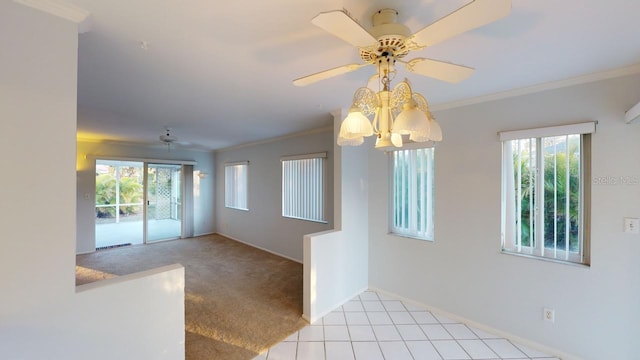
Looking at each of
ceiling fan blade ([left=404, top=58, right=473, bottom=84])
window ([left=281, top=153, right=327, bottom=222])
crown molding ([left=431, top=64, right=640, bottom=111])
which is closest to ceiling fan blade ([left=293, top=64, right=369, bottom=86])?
ceiling fan blade ([left=404, top=58, right=473, bottom=84])

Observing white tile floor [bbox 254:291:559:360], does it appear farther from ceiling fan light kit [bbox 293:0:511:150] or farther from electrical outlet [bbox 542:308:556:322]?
ceiling fan light kit [bbox 293:0:511:150]

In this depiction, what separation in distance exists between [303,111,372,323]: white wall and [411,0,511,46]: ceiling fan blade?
1973 mm

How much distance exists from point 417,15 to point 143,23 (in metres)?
1.47

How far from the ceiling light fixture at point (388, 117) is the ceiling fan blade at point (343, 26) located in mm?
230

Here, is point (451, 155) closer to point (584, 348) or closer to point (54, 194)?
point (584, 348)

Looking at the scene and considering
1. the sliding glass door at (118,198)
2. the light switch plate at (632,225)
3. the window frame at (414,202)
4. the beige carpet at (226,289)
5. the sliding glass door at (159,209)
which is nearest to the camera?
the light switch plate at (632,225)

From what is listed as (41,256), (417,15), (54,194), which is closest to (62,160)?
(54,194)

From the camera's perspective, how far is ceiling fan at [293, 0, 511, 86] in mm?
854

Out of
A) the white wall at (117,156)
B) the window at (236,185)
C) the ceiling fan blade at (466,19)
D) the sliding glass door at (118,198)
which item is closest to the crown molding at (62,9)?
the ceiling fan blade at (466,19)

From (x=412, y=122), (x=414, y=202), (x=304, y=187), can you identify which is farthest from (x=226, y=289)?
(x=412, y=122)

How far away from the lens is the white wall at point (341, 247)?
2.68 metres

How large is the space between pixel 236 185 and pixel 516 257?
556 centimetres

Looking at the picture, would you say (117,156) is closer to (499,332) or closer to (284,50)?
(284,50)

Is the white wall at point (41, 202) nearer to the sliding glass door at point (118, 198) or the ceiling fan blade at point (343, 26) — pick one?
the ceiling fan blade at point (343, 26)
